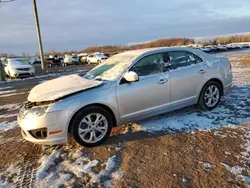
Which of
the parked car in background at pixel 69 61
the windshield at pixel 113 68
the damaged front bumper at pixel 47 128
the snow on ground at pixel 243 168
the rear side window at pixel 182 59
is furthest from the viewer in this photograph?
the parked car in background at pixel 69 61

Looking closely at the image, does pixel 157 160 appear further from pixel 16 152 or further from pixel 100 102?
pixel 16 152

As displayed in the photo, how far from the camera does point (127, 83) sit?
3787 mm

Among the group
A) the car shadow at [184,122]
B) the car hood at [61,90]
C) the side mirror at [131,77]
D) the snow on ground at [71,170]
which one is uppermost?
the side mirror at [131,77]

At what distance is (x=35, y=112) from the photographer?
130 inches

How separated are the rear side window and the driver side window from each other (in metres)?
0.27

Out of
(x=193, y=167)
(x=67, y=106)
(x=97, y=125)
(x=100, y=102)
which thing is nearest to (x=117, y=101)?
(x=100, y=102)

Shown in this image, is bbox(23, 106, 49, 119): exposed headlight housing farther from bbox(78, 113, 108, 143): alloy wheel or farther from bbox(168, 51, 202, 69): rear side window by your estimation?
bbox(168, 51, 202, 69): rear side window

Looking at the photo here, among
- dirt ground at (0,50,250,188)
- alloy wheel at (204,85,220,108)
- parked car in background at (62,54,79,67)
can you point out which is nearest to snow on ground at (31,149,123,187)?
dirt ground at (0,50,250,188)

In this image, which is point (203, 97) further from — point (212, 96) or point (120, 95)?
point (120, 95)

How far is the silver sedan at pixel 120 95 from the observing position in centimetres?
333

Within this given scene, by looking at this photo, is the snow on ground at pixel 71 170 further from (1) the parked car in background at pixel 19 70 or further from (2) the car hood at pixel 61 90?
(1) the parked car in background at pixel 19 70

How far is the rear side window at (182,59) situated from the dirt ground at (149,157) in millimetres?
1162

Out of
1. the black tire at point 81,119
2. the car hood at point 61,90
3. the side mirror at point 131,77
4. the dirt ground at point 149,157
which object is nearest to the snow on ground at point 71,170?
the dirt ground at point 149,157

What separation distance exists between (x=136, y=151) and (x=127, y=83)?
1.19 m
